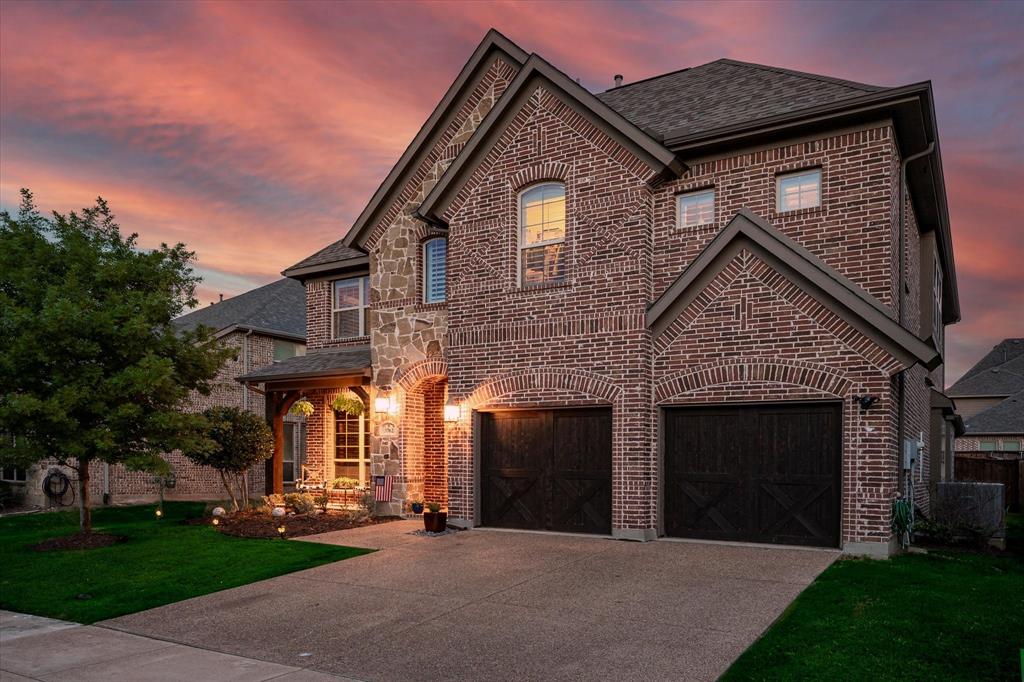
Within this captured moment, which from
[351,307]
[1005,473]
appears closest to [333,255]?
[351,307]

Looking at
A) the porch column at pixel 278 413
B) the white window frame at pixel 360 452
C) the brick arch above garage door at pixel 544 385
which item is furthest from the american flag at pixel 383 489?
the porch column at pixel 278 413

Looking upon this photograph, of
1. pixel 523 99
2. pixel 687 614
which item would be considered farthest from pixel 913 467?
pixel 523 99

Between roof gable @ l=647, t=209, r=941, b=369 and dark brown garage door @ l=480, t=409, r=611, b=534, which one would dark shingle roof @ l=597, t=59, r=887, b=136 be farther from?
dark brown garage door @ l=480, t=409, r=611, b=534

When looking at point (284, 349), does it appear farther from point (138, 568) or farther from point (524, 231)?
point (138, 568)

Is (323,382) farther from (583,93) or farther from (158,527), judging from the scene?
(583,93)

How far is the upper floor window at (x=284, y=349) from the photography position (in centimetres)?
2758

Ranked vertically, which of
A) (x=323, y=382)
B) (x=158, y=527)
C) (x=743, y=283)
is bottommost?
(x=158, y=527)

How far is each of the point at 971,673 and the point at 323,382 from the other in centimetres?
1530

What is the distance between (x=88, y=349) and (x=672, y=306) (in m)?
10.6

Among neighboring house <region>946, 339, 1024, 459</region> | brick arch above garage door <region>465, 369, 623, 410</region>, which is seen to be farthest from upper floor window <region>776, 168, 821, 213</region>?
neighboring house <region>946, 339, 1024, 459</region>

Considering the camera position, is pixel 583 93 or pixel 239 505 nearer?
pixel 583 93

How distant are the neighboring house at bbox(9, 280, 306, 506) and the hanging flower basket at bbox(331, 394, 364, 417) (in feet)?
17.7

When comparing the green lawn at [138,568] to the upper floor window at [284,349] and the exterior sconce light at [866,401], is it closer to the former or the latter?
the exterior sconce light at [866,401]

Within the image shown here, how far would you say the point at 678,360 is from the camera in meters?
12.8
